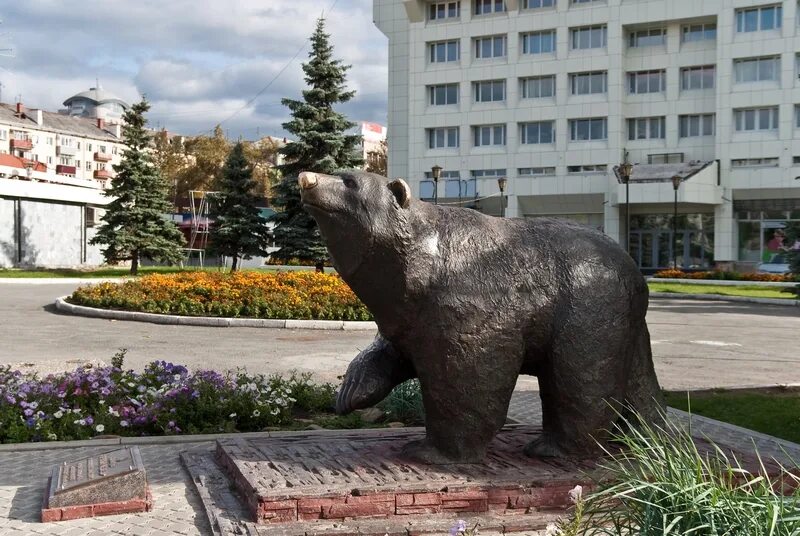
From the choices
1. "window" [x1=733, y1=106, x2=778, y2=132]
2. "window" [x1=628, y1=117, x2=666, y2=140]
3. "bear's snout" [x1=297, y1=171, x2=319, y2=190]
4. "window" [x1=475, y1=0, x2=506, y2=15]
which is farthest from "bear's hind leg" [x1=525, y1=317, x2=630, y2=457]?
"window" [x1=475, y1=0, x2=506, y2=15]

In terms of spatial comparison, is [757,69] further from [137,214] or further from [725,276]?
[137,214]

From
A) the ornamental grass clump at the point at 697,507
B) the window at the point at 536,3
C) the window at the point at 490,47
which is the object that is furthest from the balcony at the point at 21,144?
the ornamental grass clump at the point at 697,507

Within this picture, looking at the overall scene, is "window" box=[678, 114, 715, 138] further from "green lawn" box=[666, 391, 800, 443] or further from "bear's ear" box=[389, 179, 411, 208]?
"bear's ear" box=[389, 179, 411, 208]

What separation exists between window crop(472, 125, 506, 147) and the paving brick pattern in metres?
47.0

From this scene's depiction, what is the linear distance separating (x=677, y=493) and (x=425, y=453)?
2.53m

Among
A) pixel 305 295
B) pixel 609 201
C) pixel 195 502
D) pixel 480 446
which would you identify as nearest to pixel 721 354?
pixel 305 295

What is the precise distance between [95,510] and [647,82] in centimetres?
4882

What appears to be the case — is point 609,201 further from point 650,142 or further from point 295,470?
point 295,470

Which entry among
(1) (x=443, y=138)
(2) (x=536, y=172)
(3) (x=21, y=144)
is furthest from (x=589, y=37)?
(3) (x=21, y=144)

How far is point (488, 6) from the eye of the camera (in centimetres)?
5216

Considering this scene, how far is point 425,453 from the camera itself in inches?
227

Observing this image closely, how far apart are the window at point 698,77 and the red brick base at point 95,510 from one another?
4840cm

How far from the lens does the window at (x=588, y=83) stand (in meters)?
49.7

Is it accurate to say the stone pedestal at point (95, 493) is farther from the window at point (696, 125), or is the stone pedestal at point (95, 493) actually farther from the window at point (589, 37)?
the window at point (589, 37)
